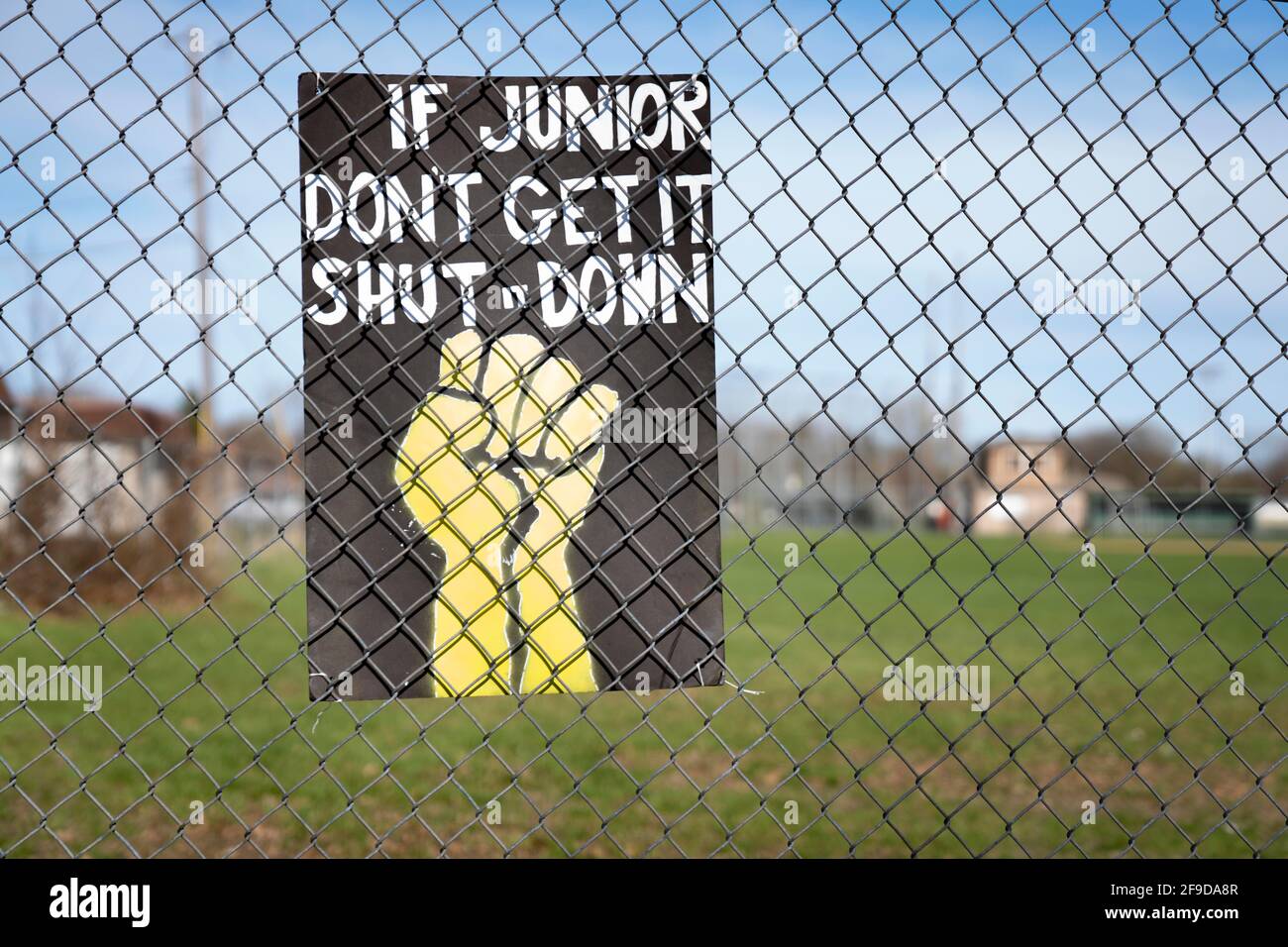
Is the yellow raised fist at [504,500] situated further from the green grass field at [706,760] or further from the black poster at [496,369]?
the green grass field at [706,760]

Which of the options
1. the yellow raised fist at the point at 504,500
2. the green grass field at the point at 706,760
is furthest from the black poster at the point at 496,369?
the green grass field at the point at 706,760

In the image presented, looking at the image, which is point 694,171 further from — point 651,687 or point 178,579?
point 178,579

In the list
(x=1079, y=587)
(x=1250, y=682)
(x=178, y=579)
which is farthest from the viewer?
(x=1079, y=587)

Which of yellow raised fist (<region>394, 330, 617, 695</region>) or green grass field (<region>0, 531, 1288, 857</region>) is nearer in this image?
yellow raised fist (<region>394, 330, 617, 695</region>)

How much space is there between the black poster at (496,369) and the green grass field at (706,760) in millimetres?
194

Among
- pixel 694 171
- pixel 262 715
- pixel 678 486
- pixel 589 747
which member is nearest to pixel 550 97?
pixel 694 171

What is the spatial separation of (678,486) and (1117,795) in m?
4.48

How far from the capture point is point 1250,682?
8.51 m

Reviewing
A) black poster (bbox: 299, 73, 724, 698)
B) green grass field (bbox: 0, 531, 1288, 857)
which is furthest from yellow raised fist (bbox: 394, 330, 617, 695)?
green grass field (bbox: 0, 531, 1288, 857)

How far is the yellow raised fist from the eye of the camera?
1.92 m

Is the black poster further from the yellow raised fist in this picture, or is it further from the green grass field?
the green grass field

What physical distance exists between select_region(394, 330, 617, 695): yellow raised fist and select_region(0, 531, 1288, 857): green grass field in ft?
0.54

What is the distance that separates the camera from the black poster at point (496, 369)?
74.5 inches

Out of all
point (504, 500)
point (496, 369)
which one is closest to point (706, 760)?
point (504, 500)
